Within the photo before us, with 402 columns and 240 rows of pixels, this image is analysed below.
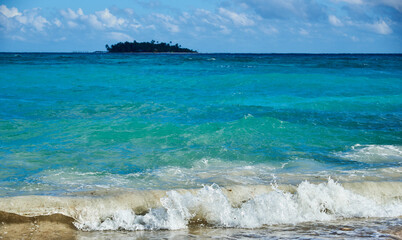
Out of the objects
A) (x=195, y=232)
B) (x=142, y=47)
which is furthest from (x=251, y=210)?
(x=142, y=47)

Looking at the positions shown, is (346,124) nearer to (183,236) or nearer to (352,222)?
(352,222)

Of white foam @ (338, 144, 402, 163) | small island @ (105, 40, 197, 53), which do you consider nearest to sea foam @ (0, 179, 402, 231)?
white foam @ (338, 144, 402, 163)

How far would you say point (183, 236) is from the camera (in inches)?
A: 157

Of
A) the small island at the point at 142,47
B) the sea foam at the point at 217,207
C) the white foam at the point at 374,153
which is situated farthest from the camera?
the small island at the point at 142,47

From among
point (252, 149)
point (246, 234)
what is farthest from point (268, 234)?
point (252, 149)

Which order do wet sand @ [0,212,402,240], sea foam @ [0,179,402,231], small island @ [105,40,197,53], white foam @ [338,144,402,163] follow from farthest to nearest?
small island @ [105,40,197,53]
white foam @ [338,144,402,163]
sea foam @ [0,179,402,231]
wet sand @ [0,212,402,240]

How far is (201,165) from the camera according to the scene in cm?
688

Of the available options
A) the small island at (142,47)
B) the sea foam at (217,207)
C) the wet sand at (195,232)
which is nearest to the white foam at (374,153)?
the sea foam at (217,207)

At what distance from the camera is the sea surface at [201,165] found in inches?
171

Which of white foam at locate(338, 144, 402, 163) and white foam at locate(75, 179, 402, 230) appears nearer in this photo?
white foam at locate(75, 179, 402, 230)

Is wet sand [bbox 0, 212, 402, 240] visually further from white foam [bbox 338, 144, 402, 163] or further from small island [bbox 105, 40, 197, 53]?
small island [bbox 105, 40, 197, 53]

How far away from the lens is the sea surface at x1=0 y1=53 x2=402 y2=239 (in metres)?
4.35

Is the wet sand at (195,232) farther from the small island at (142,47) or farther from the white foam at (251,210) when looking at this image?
the small island at (142,47)

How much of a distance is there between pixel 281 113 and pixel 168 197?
852cm
